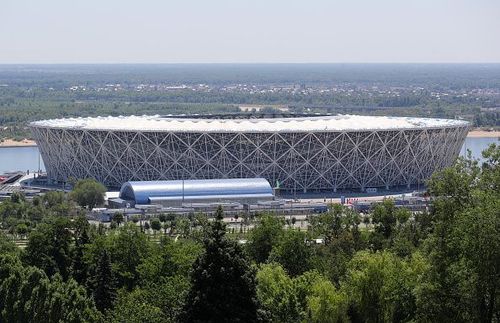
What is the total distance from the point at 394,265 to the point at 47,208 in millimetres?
41793

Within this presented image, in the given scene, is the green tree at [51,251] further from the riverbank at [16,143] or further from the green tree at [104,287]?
the riverbank at [16,143]

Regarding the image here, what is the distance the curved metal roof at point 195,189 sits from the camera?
240 ft

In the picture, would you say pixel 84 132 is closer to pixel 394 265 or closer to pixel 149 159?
pixel 149 159

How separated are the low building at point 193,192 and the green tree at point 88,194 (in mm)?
1046

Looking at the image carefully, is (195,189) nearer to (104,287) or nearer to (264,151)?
(264,151)

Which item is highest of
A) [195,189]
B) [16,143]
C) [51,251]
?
[51,251]

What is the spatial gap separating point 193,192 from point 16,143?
229 feet

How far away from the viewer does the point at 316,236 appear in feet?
164

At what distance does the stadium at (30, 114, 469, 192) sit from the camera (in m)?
76.3

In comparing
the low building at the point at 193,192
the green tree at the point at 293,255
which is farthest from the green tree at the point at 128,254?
the low building at the point at 193,192

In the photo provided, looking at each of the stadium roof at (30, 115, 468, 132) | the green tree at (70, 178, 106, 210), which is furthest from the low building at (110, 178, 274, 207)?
the stadium roof at (30, 115, 468, 132)

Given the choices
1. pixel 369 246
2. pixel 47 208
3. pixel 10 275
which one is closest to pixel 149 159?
pixel 47 208

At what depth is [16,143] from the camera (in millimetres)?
138750

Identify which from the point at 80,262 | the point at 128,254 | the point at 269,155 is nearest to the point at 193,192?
the point at 269,155
